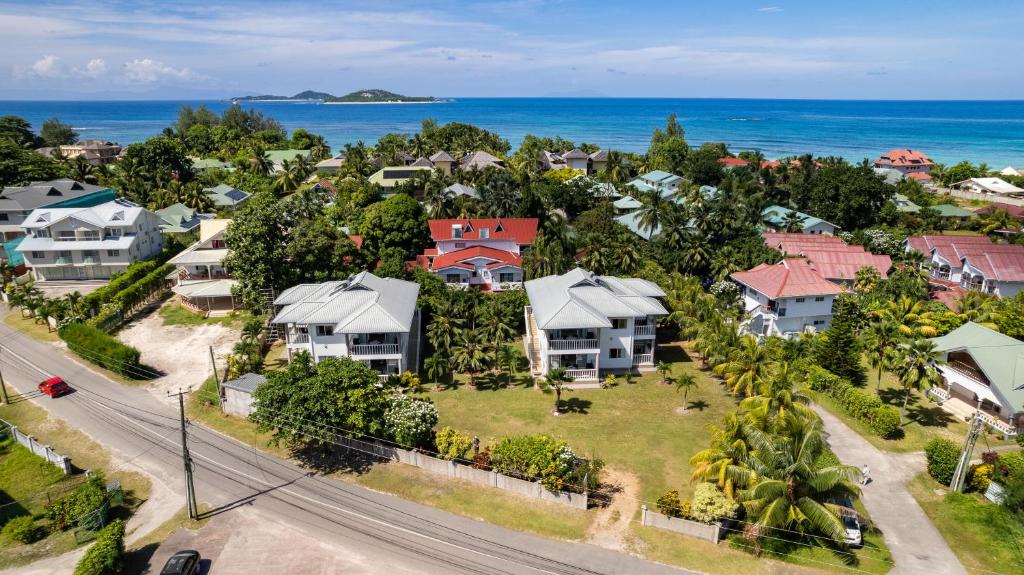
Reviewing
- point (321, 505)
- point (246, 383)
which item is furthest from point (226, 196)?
point (321, 505)

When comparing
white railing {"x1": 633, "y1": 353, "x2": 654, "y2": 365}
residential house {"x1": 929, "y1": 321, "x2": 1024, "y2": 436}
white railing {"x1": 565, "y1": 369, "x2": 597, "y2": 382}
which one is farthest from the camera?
white railing {"x1": 633, "y1": 353, "x2": 654, "y2": 365}

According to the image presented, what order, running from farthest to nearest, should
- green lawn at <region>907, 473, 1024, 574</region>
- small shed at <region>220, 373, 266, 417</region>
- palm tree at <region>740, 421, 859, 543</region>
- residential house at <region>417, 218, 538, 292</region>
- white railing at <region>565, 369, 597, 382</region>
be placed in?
residential house at <region>417, 218, 538, 292</region>
white railing at <region>565, 369, 597, 382</region>
small shed at <region>220, 373, 266, 417</region>
green lawn at <region>907, 473, 1024, 574</region>
palm tree at <region>740, 421, 859, 543</region>

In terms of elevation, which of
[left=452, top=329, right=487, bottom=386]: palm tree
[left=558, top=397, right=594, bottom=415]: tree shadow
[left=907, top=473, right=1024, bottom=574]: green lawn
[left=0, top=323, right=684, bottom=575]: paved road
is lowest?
[left=0, top=323, right=684, bottom=575]: paved road

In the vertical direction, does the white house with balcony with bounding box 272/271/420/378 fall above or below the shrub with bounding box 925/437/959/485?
above

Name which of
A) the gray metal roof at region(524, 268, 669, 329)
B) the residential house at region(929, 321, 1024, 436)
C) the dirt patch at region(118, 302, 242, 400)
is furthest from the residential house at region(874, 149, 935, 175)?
the dirt patch at region(118, 302, 242, 400)

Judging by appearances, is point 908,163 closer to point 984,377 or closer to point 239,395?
point 984,377

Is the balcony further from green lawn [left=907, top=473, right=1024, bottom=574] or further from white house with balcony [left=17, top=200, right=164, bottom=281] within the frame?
white house with balcony [left=17, top=200, right=164, bottom=281]

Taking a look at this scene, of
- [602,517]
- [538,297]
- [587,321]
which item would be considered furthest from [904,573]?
[538,297]

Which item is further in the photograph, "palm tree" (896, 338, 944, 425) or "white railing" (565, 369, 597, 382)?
"white railing" (565, 369, 597, 382)
